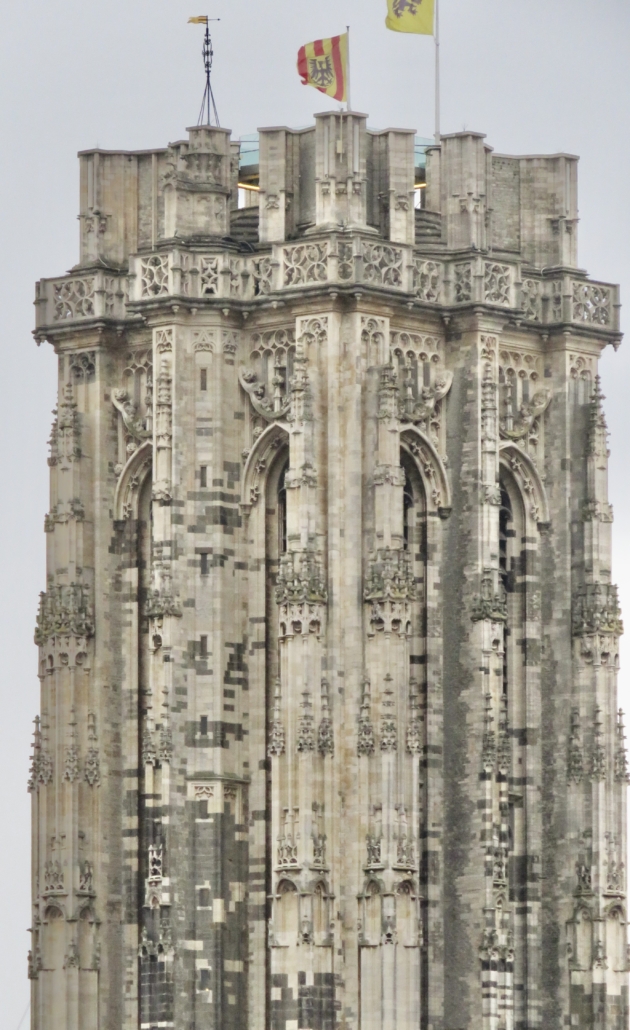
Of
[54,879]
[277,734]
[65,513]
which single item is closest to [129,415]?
[65,513]

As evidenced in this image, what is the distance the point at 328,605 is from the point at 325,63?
1070 centimetres

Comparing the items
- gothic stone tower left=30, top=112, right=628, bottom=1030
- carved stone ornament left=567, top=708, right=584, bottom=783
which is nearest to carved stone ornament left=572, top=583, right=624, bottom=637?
gothic stone tower left=30, top=112, right=628, bottom=1030

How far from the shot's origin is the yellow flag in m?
110

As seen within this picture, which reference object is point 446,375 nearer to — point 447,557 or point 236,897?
point 447,557

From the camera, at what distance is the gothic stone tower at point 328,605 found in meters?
106

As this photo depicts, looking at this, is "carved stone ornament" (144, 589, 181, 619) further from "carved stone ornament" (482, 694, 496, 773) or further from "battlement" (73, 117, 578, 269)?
"battlement" (73, 117, 578, 269)

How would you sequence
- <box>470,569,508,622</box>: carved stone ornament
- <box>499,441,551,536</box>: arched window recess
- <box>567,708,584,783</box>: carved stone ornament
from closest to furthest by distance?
<box>470,569,508,622</box>: carved stone ornament → <box>567,708,584,783</box>: carved stone ornament → <box>499,441,551,536</box>: arched window recess

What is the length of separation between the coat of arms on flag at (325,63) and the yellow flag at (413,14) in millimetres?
1501

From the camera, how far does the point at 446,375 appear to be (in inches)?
4309

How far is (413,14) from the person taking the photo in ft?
363

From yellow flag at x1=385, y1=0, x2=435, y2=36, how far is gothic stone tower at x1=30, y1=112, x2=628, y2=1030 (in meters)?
2.34

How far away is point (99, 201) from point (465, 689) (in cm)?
1187

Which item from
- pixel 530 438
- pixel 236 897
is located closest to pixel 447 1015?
pixel 236 897

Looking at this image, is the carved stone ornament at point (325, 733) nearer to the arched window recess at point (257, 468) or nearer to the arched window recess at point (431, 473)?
the arched window recess at point (257, 468)
